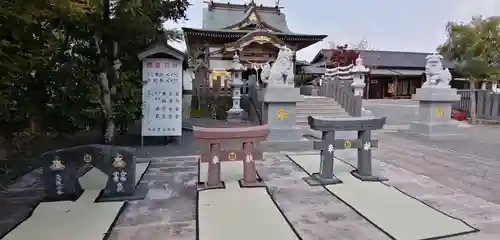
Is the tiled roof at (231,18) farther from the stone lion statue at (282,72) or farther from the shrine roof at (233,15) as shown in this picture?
the stone lion statue at (282,72)

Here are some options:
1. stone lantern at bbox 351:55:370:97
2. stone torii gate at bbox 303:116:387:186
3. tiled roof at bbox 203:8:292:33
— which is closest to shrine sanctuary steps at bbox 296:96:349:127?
stone lantern at bbox 351:55:370:97

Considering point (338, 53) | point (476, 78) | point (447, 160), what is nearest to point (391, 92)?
Result: point (338, 53)

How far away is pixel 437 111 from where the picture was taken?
28.2ft

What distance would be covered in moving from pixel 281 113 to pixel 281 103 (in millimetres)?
239

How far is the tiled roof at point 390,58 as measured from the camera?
2811 centimetres

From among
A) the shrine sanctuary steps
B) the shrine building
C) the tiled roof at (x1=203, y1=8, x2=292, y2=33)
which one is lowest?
the shrine sanctuary steps

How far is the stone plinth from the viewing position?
7.83m

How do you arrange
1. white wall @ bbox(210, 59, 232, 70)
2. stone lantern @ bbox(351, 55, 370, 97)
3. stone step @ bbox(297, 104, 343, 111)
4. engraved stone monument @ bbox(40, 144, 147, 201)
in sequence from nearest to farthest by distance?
1. engraved stone monument @ bbox(40, 144, 147, 201)
2. stone lantern @ bbox(351, 55, 370, 97)
3. stone step @ bbox(297, 104, 343, 111)
4. white wall @ bbox(210, 59, 232, 70)

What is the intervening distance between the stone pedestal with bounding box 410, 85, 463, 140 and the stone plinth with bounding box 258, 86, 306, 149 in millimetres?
3394

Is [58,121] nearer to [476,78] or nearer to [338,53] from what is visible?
[476,78]

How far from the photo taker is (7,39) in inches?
134

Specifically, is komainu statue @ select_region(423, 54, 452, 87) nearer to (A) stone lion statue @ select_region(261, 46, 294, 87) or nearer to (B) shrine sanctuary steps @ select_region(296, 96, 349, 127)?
(B) shrine sanctuary steps @ select_region(296, 96, 349, 127)

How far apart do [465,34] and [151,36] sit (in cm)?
1148

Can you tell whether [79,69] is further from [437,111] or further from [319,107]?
[437,111]
